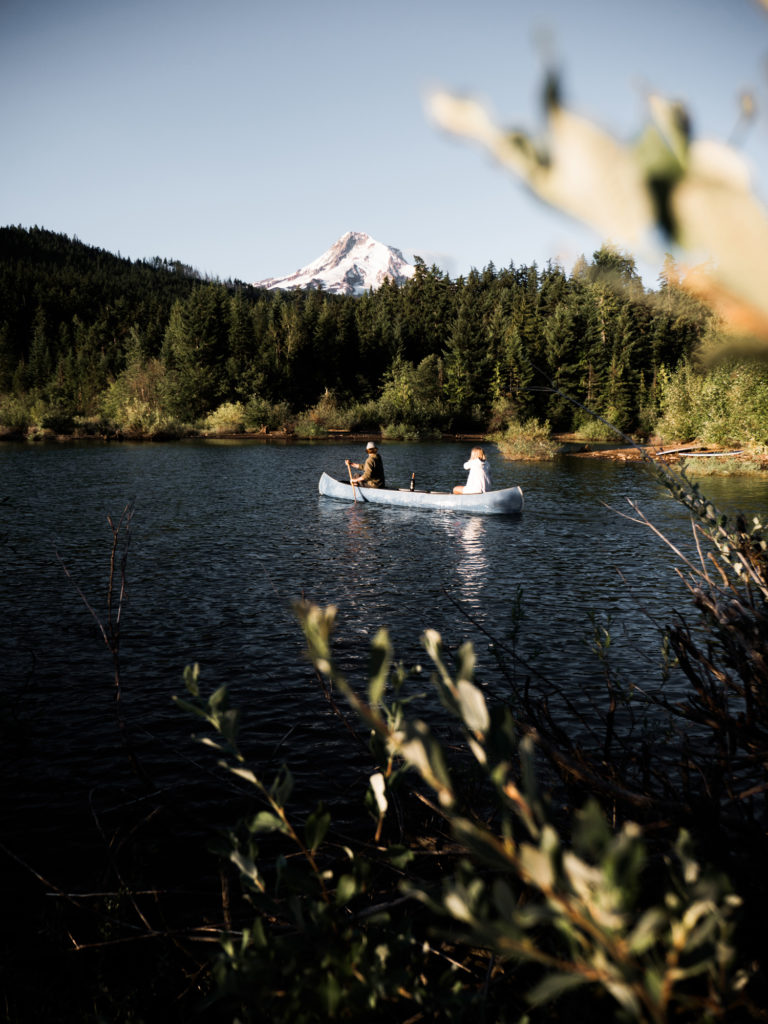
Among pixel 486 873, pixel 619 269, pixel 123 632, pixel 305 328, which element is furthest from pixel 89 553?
pixel 305 328

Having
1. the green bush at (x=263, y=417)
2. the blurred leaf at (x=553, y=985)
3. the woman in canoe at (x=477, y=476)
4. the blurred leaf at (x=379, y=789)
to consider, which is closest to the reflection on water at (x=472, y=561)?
the woman in canoe at (x=477, y=476)

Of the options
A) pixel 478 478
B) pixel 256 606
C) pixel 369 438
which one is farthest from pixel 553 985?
pixel 369 438

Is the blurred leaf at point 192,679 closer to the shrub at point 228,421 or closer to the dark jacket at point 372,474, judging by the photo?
the dark jacket at point 372,474

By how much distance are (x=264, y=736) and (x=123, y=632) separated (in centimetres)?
389

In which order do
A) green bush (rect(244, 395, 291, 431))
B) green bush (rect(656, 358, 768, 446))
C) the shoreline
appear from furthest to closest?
green bush (rect(244, 395, 291, 431)), green bush (rect(656, 358, 768, 446)), the shoreline

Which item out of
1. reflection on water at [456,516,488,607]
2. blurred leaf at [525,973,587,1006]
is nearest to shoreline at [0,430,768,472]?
reflection on water at [456,516,488,607]

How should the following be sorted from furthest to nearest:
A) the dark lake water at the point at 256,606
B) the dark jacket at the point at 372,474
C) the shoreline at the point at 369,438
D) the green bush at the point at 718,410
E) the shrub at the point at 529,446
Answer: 1. the shrub at the point at 529,446
2. the green bush at the point at 718,410
3. the shoreline at the point at 369,438
4. the dark jacket at the point at 372,474
5. the dark lake water at the point at 256,606

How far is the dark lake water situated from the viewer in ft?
20.6

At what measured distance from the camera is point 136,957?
12.6ft

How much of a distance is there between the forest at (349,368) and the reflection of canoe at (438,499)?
22.8 meters

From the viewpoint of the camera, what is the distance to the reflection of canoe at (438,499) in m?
20.9

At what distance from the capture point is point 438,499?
70.9 ft

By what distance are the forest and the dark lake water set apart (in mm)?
26518

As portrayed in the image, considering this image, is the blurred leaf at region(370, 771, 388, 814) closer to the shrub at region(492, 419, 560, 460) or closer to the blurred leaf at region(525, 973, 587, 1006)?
the blurred leaf at region(525, 973, 587, 1006)
